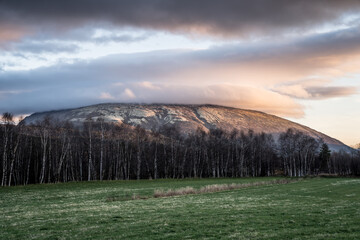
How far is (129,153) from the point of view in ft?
447

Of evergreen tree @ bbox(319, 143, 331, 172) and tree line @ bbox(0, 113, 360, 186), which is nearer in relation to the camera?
tree line @ bbox(0, 113, 360, 186)

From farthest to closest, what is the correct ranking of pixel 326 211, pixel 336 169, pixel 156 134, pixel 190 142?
pixel 336 169 → pixel 190 142 → pixel 156 134 → pixel 326 211

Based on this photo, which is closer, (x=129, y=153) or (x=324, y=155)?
(x=129, y=153)

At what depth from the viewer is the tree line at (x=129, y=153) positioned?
317 feet

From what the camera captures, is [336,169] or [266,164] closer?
[266,164]

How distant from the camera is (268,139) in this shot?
546 feet

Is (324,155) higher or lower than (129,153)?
lower

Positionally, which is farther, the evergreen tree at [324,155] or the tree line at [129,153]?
the evergreen tree at [324,155]

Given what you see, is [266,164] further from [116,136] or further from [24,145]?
[24,145]

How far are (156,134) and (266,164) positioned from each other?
72001 millimetres

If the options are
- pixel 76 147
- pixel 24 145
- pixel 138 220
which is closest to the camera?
pixel 138 220

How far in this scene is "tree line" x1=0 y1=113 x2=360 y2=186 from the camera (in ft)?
317

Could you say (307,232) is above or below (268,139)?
below

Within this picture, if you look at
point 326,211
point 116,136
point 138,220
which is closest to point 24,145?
point 116,136
